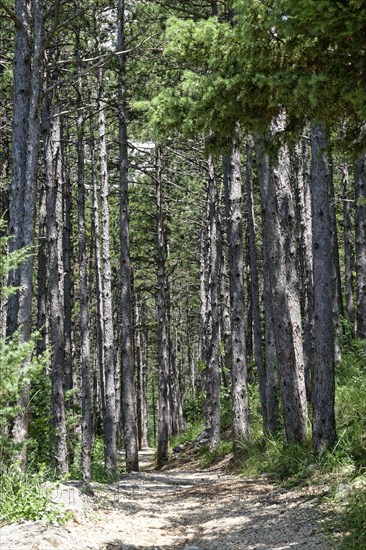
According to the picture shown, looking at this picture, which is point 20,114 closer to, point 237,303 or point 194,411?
point 237,303

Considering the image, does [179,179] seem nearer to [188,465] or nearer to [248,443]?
[188,465]

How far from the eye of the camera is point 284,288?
1113 cm

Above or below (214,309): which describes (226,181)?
above

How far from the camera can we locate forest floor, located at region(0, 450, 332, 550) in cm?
588

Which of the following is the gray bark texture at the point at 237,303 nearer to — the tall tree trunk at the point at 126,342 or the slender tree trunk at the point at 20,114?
the tall tree trunk at the point at 126,342

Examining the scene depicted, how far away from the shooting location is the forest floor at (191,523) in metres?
5.88

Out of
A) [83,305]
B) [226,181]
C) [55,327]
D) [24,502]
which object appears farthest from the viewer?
[226,181]

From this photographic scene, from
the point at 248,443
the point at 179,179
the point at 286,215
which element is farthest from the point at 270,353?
the point at 179,179

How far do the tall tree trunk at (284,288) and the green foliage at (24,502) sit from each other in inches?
201

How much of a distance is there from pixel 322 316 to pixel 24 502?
474cm

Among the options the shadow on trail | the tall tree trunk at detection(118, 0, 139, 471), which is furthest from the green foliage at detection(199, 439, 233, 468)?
the shadow on trail

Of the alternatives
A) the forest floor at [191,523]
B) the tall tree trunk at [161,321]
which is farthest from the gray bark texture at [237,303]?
the tall tree trunk at [161,321]

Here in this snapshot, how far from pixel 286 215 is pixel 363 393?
141 inches

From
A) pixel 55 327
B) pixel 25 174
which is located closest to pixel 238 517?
pixel 25 174
